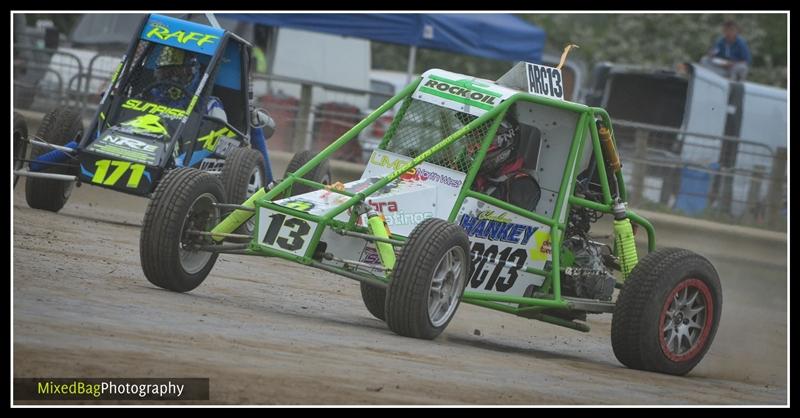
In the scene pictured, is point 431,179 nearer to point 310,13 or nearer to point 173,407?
point 173,407

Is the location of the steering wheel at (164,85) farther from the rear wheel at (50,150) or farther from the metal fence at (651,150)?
the metal fence at (651,150)

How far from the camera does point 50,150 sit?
435 inches

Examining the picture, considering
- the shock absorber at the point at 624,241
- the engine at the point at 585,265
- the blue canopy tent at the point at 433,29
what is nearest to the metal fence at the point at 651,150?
the blue canopy tent at the point at 433,29

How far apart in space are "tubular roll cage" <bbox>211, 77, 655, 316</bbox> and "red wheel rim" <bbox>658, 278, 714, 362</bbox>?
0.58 m

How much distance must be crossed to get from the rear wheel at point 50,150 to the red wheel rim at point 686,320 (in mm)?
5705

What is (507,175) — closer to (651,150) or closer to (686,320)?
(686,320)

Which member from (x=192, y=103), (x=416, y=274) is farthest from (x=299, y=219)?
(x=192, y=103)

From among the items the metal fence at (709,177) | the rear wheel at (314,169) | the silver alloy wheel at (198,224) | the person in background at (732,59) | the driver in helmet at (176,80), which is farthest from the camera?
the person in background at (732,59)

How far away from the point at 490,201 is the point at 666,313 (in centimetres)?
115

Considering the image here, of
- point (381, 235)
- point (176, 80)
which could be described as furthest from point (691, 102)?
point (381, 235)

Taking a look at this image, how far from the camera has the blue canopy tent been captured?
17766mm

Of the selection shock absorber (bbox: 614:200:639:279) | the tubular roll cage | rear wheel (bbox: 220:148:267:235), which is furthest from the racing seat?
rear wheel (bbox: 220:148:267:235)

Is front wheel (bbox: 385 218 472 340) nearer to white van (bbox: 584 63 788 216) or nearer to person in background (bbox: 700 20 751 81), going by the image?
white van (bbox: 584 63 788 216)

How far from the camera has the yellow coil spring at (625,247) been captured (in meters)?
7.84
